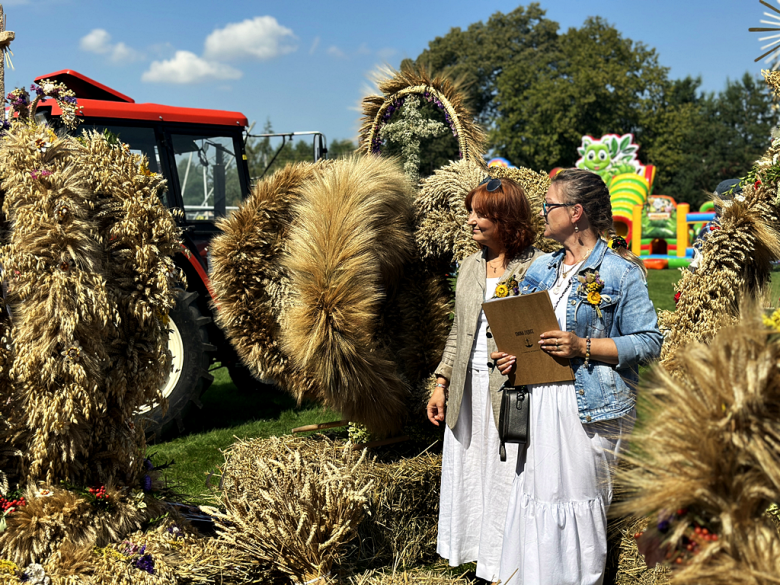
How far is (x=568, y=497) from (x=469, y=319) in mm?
818

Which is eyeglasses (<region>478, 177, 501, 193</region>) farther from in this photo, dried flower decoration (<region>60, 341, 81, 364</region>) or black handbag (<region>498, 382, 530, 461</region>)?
dried flower decoration (<region>60, 341, 81, 364</region>)

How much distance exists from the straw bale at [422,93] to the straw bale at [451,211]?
32cm

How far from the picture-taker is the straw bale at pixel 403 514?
291 cm

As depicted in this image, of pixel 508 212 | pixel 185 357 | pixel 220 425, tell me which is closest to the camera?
pixel 508 212

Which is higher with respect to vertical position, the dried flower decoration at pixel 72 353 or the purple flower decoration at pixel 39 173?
the purple flower decoration at pixel 39 173

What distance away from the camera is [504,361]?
2.30 m

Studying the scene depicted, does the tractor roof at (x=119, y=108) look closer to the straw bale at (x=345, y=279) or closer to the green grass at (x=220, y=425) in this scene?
the green grass at (x=220, y=425)

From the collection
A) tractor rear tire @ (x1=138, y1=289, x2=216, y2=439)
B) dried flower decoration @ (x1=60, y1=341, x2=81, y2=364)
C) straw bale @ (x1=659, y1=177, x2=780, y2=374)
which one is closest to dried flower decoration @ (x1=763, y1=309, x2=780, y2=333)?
straw bale @ (x1=659, y1=177, x2=780, y2=374)

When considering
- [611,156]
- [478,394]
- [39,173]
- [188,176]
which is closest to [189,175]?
[188,176]

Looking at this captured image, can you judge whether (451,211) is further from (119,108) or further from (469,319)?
(119,108)

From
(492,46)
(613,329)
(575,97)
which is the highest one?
(492,46)

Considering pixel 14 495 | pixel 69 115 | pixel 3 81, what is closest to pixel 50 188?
pixel 69 115

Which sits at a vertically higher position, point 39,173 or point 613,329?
point 39,173

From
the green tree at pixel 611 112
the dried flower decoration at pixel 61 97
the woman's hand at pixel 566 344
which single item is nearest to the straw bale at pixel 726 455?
the woman's hand at pixel 566 344
